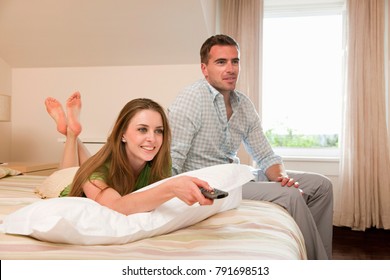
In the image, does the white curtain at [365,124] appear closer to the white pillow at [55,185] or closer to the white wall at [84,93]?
the white wall at [84,93]

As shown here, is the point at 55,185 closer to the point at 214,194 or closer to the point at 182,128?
the point at 182,128

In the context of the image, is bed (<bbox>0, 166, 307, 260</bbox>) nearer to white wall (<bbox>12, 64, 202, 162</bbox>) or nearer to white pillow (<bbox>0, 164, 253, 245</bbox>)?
white pillow (<bbox>0, 164, 253, 245</bbox>)

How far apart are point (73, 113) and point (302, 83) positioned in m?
2.28

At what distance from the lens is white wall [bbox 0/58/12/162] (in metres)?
3.57

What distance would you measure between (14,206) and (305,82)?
2.89m

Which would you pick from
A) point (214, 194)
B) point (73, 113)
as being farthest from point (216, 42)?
point (214, 194)

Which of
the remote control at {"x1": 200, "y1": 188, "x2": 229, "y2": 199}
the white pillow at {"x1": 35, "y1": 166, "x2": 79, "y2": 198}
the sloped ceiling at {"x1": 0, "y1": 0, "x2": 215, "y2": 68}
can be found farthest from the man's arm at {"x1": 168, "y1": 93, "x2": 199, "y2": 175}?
the sloped ceiling at {"x1": 0, "y1": 0, "x2": 215, "y2": 68}

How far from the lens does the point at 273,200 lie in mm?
1604

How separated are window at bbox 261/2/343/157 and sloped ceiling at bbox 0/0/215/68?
813 mm

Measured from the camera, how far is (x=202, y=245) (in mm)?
971

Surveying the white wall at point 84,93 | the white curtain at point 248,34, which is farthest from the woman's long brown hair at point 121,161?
the white curtain at point 248,34
